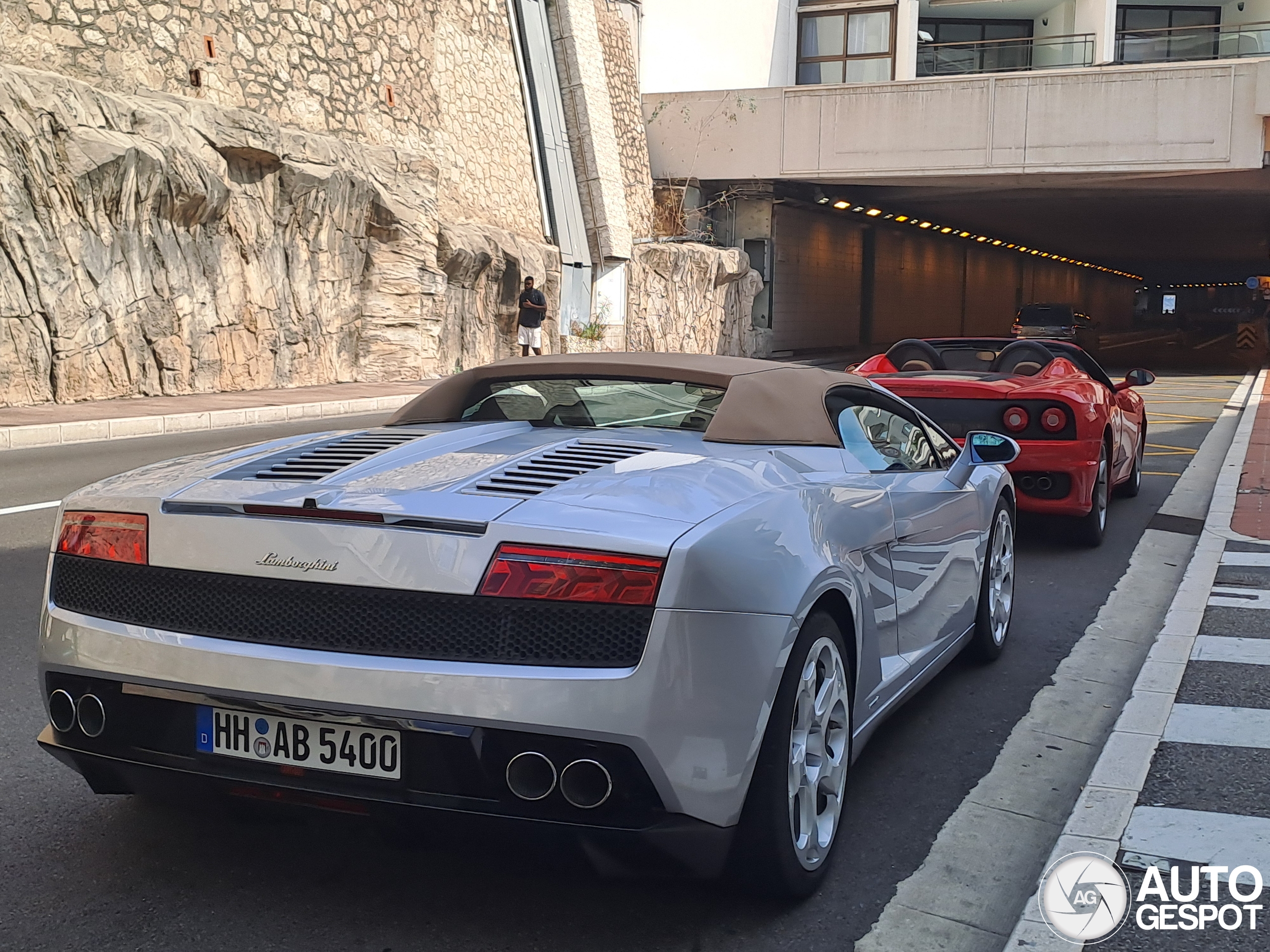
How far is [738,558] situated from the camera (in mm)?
2760

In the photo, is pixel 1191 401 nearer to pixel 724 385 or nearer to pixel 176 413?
pixel 176 413

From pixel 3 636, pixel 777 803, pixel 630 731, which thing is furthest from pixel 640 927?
pixel 3 636

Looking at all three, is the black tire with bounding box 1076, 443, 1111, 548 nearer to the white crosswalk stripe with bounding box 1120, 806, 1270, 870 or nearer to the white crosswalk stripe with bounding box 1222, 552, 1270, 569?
the white crosswalk stripe with bounding box 1222, 552, 1270, 569

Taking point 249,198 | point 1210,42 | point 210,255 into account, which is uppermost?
point 1210,42

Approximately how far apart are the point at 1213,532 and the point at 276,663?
7157mm

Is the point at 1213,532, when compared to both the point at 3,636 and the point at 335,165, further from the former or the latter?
the point at 335,165

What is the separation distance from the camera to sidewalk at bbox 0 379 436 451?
43.4 feet

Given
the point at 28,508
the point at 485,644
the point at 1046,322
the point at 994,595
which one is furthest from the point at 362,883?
the point at 1046,322

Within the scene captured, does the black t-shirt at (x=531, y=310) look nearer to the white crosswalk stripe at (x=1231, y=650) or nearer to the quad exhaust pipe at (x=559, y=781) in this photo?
the white crosswalk stripe at (x=1231, y=650)

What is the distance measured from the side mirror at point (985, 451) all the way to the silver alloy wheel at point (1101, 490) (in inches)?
123

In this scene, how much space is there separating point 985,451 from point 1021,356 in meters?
4.23

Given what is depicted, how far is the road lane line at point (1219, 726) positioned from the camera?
4.24 m

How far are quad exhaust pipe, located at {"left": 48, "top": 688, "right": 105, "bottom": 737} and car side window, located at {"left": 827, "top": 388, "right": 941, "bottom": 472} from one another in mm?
2146

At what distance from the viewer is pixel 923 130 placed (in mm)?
30609
